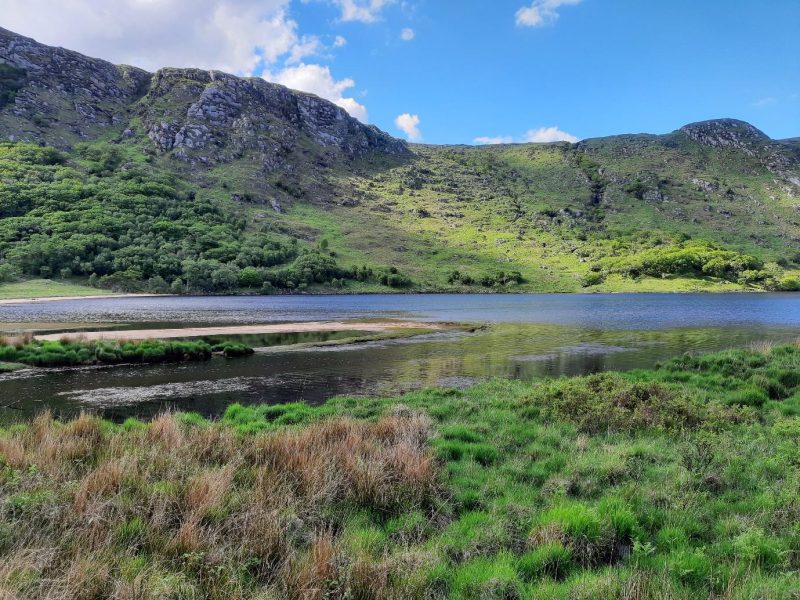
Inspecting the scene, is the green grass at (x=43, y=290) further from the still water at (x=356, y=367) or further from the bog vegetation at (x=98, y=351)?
the bog vegetation at (x=98, y=351)

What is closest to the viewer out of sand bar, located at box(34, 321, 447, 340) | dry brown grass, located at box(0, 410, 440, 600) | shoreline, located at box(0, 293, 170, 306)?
dry brown grass, located at box(0, 410, 440, 600)

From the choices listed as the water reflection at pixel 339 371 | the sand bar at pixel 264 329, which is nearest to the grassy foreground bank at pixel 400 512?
the water reflection at pixel 339 371

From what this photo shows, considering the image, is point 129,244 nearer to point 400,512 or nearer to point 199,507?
point 199,507

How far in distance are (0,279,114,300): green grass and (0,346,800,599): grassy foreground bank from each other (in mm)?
130812

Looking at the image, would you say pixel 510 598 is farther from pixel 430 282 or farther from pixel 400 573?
pixel 430 282

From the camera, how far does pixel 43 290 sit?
4872 inches

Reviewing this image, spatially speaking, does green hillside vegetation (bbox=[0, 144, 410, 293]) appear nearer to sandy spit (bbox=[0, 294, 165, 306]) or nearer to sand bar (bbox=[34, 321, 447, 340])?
sandy spit (bbox=[0, 294, 165, 306])

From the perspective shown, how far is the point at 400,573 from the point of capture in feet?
21.2

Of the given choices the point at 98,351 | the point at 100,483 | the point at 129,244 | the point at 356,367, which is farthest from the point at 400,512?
the point at 129,244

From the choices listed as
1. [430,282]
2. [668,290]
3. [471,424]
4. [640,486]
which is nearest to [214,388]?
[471,424]

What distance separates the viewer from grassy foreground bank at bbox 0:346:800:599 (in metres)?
6.20

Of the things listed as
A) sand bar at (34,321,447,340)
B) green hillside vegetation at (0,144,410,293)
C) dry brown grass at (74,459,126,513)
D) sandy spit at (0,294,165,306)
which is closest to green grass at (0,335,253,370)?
sand bar at (34,321,447,340)

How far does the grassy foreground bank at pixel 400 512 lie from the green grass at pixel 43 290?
131 m

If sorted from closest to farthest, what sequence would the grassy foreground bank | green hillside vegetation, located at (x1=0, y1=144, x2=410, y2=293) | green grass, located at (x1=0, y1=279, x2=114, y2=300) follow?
1. the grassy foreground bank
2. green grass, located at (x1=0, y1=279, x2=114, y2=300)
3. green hillside vegetation, located at (x1=0, y1=144, x2=410, y2=293)
